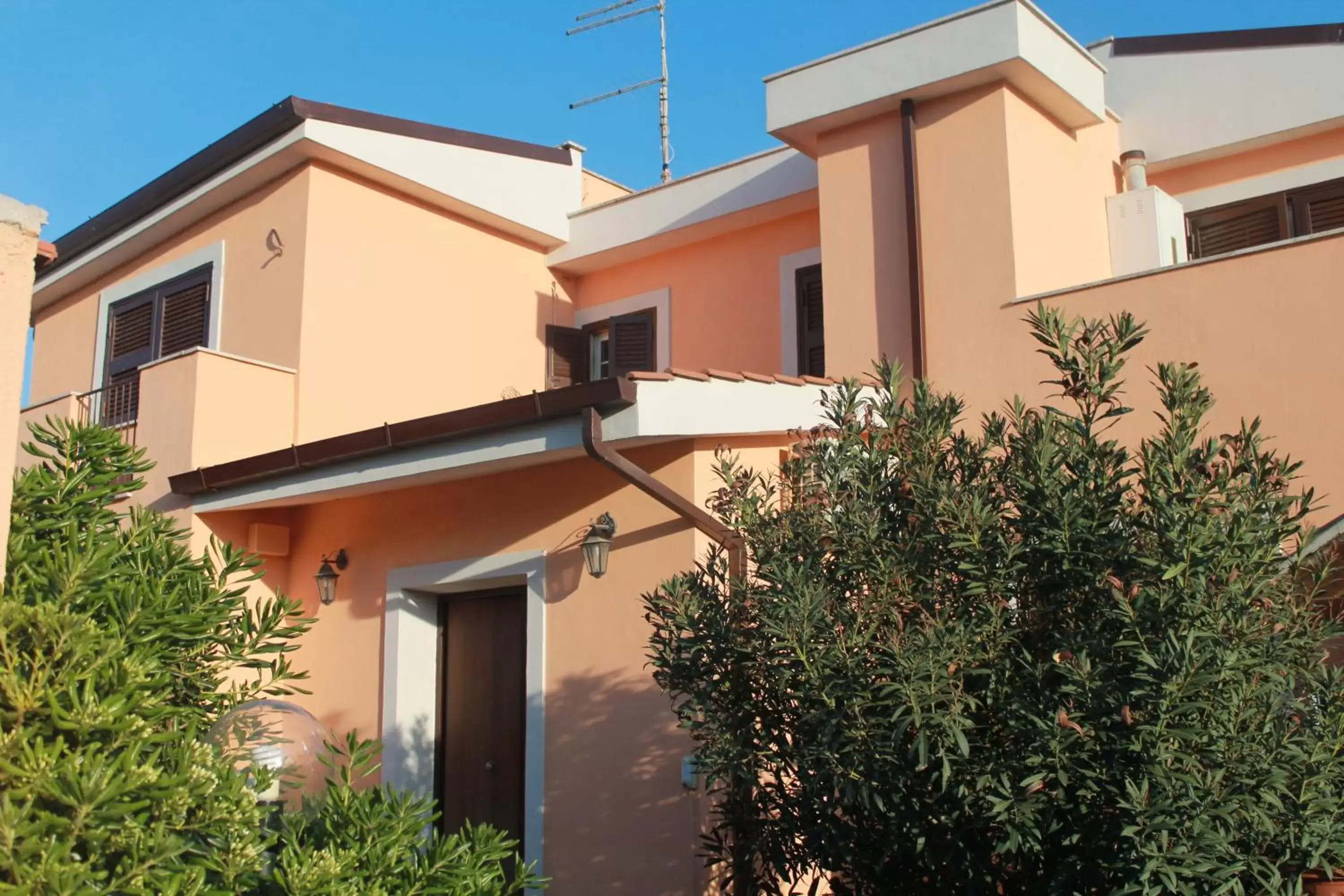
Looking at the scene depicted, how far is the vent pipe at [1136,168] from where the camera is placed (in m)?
10.3

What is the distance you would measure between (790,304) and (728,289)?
831mm

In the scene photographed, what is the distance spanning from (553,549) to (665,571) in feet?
3.30

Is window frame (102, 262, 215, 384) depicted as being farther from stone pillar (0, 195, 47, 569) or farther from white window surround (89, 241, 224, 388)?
stone pillar (0, 195, 47, 569)

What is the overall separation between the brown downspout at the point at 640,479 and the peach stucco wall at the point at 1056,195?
2.94 m

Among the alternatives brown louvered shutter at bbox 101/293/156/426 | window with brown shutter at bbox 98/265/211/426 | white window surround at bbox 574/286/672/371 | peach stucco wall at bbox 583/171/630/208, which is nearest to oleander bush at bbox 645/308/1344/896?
white window surround at bbox 574/286/672/371

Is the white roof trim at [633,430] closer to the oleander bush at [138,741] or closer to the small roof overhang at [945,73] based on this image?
the small roof overhang at [945,73]

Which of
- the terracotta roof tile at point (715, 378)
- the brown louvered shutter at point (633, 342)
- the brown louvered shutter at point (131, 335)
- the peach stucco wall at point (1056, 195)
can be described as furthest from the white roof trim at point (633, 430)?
the brown louvered shutter at point (131, 335)

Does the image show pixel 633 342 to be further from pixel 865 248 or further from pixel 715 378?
pixel 715 378

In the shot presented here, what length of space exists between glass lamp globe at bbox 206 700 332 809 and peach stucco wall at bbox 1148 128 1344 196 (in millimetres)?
8441

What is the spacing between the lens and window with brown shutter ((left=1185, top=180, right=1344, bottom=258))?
9.68 metres

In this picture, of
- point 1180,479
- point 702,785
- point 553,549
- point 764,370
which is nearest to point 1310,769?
point 1180,479

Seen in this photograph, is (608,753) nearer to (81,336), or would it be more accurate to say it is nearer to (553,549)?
(553,549)

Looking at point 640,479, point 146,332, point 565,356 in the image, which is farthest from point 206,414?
point 640,479

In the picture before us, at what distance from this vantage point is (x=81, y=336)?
45.0 feet
